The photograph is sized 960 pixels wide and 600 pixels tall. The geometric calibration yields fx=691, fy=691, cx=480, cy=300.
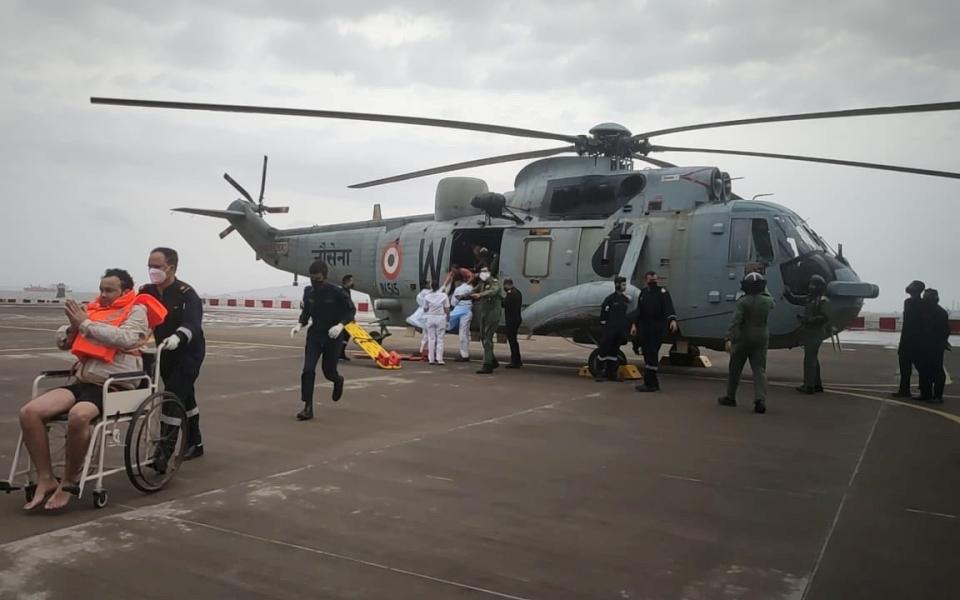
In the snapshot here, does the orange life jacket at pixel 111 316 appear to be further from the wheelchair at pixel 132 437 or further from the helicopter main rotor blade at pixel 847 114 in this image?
the helicopter main rotor blade at pixel 847 114

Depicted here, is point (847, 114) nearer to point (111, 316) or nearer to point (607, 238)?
point (607, 238)

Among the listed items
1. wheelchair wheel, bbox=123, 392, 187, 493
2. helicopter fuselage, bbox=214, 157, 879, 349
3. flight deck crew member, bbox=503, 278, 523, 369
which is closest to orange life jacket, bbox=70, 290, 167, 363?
wheelchair wheel, bbox=123, 392, 187, 493

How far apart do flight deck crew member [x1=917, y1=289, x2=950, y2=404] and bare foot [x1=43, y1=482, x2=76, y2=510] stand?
10.1 metres

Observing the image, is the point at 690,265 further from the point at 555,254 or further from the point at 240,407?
the point at 240,407

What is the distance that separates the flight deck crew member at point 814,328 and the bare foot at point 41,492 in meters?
9.27

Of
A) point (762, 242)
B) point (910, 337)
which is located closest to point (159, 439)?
point (762, 242)

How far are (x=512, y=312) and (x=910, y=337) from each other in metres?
6.18

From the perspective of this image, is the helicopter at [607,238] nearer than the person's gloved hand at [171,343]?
No

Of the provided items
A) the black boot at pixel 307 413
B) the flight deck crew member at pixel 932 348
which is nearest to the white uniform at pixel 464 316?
the black boot at pixel 307 413

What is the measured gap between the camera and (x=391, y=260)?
15461 mm

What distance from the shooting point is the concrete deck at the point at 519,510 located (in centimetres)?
330

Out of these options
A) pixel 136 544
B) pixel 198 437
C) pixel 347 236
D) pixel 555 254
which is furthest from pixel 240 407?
pixel 347 236

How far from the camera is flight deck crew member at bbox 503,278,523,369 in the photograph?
41.3ft

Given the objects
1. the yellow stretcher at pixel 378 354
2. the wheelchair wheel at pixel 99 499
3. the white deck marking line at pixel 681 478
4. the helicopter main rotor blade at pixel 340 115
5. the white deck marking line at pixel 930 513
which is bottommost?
the wheelchair wheel at pixel 99 499
